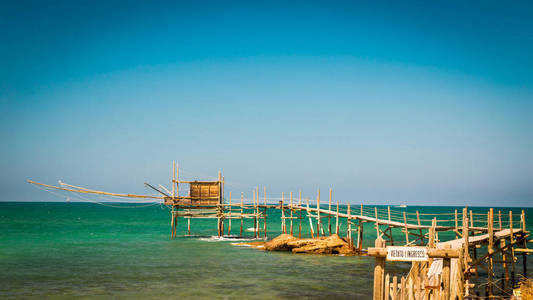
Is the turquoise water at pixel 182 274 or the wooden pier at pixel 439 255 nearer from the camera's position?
the wooden pier at pixel 439 255

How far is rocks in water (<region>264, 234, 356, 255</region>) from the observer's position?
30.8 metres

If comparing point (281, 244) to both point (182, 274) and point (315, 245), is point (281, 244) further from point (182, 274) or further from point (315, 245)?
point (182, 274)

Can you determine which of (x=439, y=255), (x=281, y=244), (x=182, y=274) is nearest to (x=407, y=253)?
(x=439, y=255)

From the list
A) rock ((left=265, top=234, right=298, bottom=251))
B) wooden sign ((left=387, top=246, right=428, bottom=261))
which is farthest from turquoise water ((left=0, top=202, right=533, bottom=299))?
wooden sign ((left=387, top=246, right=428, bottom=261))

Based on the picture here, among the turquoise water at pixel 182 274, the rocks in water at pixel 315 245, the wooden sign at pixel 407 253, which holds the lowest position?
the turquoise water at pixel 182 274

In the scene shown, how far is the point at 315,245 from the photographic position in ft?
103

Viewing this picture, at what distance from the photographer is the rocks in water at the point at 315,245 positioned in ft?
101

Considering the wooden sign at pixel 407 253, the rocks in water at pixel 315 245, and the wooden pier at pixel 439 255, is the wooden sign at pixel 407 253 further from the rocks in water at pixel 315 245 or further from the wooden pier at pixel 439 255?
the rocks in water at pixel 315 245

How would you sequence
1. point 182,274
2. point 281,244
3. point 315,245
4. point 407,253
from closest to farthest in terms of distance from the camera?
point 407,253 → point 182,274 → point 315,245 → point 281,244

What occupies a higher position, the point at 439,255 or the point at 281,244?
the point at 439,255

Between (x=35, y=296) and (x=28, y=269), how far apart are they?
307 inches

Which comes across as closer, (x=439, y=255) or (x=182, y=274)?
(x=439, y=255)

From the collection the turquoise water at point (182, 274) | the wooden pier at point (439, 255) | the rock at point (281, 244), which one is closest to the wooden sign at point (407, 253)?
the wooden pier at point (439, 255)

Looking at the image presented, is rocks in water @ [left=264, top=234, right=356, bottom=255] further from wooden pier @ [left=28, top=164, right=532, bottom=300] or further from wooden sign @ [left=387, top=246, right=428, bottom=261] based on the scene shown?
wooden sign @ [left=387, top=246, right=428, bottom=261]
